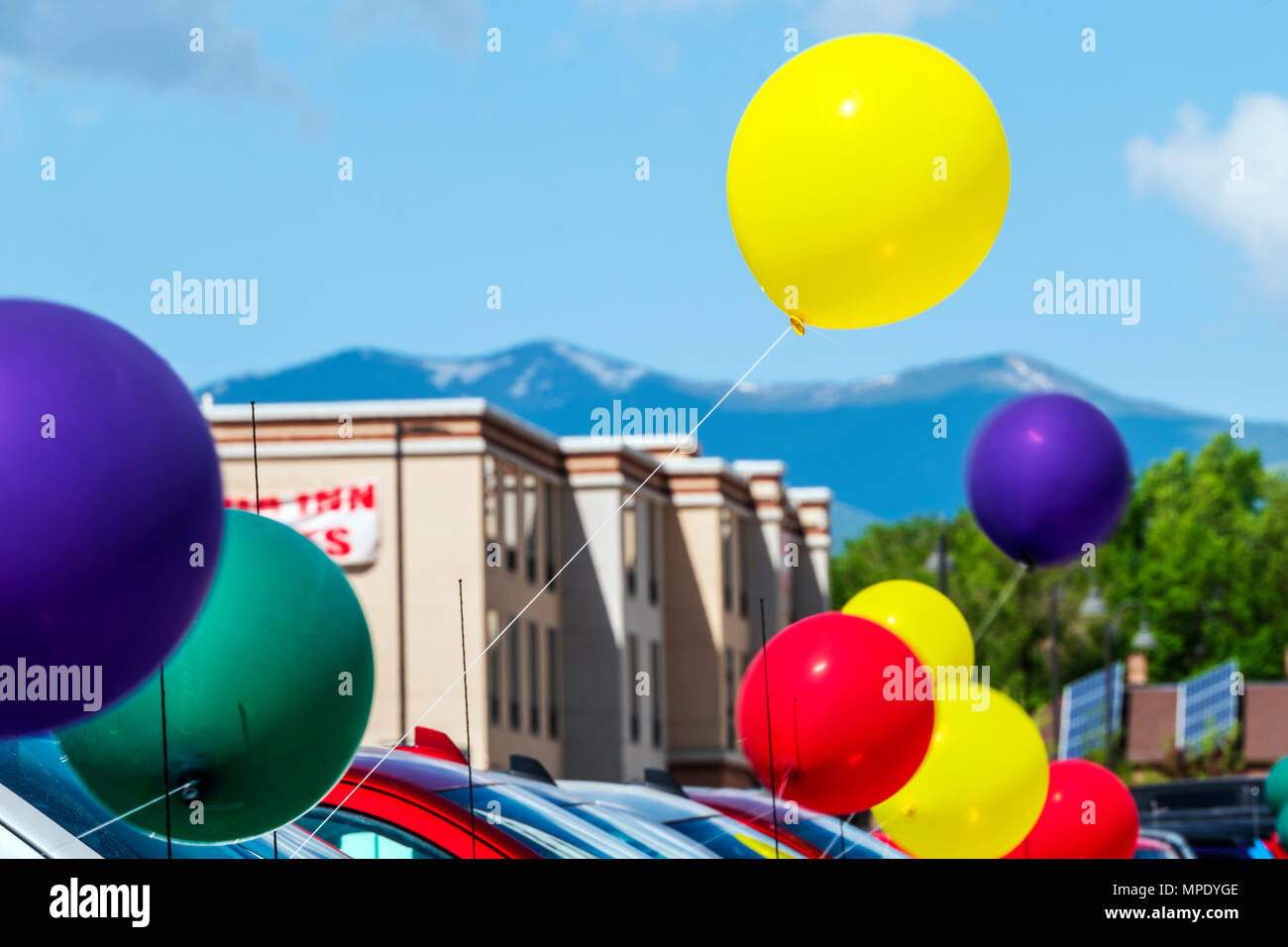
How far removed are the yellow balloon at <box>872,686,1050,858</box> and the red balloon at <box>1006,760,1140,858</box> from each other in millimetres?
837

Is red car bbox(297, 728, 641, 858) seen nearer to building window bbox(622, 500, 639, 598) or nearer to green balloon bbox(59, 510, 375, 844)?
green balloon bbox(59, 510, 375, 844)

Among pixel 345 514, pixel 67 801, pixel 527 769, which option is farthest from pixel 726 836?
pixel 345 514

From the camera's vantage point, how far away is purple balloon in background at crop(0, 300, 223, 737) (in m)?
4.24

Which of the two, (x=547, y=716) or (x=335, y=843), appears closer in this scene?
(x=335, y=843)

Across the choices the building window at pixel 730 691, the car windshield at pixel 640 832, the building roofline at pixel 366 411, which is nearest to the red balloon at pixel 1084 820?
the car windshield at pixel 640 832

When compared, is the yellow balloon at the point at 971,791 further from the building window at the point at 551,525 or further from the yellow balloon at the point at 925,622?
the building window at the point at 551,525

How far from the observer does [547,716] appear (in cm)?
4506

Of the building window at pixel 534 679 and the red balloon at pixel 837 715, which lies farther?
the building window at pixel 534 679

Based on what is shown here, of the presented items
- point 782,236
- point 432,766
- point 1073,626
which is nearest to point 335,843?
point 432,766

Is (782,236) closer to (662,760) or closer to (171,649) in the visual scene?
(171,649)

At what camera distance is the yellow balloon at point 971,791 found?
9.09 m

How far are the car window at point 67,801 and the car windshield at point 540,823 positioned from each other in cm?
117

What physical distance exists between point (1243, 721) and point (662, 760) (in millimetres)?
34085

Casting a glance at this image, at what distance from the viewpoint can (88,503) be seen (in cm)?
427
